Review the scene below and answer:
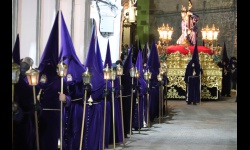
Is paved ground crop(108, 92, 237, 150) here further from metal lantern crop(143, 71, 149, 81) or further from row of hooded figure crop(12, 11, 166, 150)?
metal lantern crop(143, 71, 149, 81)

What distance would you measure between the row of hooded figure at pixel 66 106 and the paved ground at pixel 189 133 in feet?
2.53

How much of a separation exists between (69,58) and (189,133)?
5.37m

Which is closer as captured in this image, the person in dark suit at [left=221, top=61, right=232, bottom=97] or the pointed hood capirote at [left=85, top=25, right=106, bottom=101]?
the pointed hood capirote at [left=85, top=25, right=106, bottom=101]

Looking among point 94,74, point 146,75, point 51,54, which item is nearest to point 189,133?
point 146,75

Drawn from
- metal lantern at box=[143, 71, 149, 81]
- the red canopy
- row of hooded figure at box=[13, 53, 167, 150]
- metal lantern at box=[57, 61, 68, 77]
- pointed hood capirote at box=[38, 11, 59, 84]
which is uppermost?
the red canopy

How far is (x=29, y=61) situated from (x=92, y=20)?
874cm

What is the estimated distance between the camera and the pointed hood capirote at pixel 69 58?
7391mm

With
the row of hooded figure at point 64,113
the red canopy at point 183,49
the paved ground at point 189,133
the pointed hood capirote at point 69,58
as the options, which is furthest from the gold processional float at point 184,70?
the pointed hood capirote at point 69,58

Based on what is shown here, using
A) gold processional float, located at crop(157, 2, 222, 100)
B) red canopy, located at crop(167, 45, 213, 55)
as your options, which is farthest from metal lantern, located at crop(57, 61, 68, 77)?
red canopy, located at crop(167, 45, 213, 55)

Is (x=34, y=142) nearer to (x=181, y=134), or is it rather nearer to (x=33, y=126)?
(x=33, y=126)

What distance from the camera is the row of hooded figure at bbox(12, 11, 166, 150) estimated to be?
6.18 meters

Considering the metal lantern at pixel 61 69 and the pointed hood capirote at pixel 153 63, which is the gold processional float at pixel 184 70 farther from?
the metal lantern at pixel 61 69

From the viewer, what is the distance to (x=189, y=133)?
1201 centimetres

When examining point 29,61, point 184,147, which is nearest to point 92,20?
point 184,147
